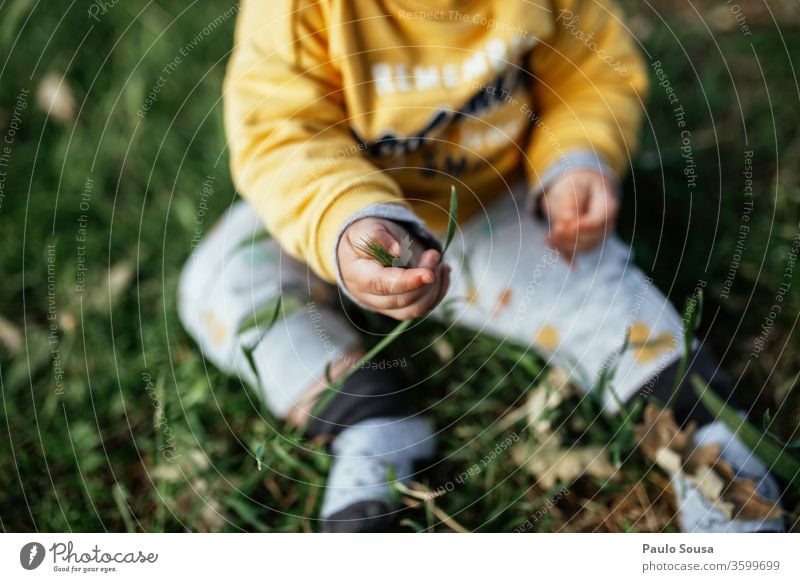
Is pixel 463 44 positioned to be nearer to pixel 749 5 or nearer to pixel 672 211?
pixel 672 211

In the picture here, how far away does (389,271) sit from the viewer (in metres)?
0.49

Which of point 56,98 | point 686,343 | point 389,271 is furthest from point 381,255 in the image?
point 56,98

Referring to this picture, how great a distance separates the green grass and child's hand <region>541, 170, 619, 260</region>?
0.10 meters

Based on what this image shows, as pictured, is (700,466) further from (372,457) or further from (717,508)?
(372,457)

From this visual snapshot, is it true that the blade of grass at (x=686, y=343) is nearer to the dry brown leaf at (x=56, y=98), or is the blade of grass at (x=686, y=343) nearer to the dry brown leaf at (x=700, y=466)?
the dry brown leaf at (x=700, y=466)

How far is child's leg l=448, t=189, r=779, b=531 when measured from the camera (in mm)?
629

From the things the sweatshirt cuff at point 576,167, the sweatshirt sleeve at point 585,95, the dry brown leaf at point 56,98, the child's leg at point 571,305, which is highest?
the sweatshirt sleeve at point 585,95

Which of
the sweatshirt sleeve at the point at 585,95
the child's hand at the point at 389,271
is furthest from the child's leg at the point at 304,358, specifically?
the sweatshirt sleeve at the point at 585,95

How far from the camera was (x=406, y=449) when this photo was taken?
63 cm

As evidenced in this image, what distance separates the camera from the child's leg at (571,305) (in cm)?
63

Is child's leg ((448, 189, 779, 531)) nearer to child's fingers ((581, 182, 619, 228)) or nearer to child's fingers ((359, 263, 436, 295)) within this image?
child's fingers ((581, 182, 619, 228))

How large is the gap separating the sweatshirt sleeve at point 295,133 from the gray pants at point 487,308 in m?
0.09

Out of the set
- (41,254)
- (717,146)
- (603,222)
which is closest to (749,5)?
(717,146)

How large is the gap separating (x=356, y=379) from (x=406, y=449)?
Answer: 69 mm
